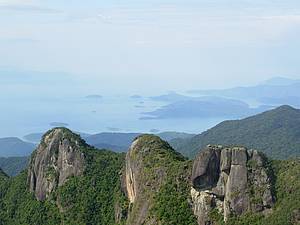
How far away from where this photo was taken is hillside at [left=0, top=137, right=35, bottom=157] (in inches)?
5969

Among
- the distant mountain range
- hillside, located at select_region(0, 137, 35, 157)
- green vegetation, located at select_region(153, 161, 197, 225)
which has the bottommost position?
hillside, located at select_region(0, 137, 35, 157)

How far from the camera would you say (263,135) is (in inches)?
3447

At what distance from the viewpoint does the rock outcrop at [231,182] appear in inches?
1207

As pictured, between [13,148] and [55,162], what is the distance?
377ft

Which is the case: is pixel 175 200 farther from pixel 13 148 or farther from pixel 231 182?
pixel 13 148

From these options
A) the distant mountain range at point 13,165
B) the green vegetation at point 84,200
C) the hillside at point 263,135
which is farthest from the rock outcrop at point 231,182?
the distant mountain range at point 13,165

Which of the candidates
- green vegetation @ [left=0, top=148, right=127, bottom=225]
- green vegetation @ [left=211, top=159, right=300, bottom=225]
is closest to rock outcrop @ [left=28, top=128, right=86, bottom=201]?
green vegetation @ [left=0, top=148, right=127, bottom=225]

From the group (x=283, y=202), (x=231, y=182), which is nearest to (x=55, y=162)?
(x=231, y=182)

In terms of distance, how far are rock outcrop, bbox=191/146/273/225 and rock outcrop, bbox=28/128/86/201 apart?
14044 millimetres

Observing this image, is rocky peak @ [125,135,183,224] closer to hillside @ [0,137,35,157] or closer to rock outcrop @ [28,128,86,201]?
rock outcrop @ [28,128,86,201]

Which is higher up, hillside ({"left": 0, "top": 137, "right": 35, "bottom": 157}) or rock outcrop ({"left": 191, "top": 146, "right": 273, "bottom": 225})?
rock outcrop ({"left": 191, "top": 146, "right": 273, "bottom": 225})

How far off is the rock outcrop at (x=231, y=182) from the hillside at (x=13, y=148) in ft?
400

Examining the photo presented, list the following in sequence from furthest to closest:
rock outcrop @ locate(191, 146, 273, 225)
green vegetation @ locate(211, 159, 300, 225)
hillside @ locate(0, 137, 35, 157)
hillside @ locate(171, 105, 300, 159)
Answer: hillside @ locate(0, 137, 35, 157), hillside @ locate(171, 105, 300, 159), rock outcrop @ locate(191, 146, 273, 225), green vegetation @ locate(211, 159, 300, 225)

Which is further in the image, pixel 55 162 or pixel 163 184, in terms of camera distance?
pixel 55 162
